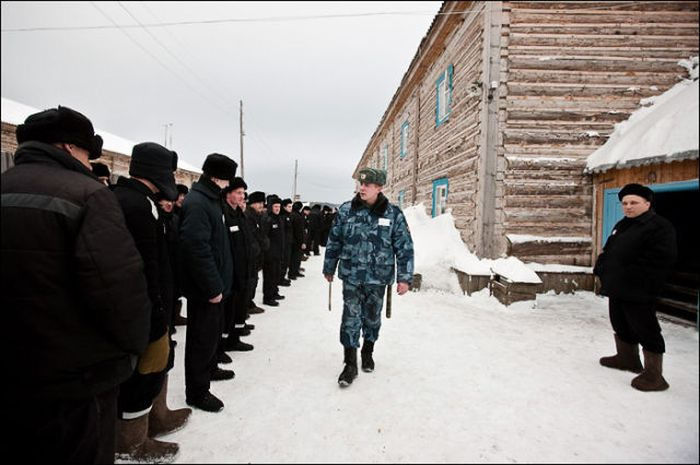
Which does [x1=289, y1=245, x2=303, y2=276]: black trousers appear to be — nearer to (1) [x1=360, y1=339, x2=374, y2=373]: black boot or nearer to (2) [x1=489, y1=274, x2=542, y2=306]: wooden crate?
(2) [x1=489, y1=274, x2=542, y2=306]: wooden crate

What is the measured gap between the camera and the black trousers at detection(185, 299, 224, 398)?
2824 millimetres

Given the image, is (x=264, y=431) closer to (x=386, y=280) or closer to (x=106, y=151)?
(x=386, y=280)

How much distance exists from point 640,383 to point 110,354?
4.18 m

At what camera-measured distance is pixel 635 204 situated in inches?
109

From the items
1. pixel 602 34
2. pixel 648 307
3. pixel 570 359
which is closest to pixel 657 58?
pixel 648 307

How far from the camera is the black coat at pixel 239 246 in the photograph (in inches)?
140

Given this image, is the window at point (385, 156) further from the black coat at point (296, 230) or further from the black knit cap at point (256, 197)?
the black knit cap at point (256, 197)

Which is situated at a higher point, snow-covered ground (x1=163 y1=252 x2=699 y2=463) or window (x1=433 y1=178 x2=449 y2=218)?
window (x1=433 y1=178 x2=449 y2=218)

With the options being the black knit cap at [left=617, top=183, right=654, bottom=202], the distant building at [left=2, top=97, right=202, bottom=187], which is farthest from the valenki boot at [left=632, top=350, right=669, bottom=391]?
the distant building at [left=2, top=97, right=202, bottom=187]

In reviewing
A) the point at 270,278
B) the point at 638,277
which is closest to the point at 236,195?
the point at 270,278

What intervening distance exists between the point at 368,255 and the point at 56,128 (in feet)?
8.44

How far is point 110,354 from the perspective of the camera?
1626mm

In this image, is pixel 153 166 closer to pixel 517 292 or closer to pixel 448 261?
pixel 517 292

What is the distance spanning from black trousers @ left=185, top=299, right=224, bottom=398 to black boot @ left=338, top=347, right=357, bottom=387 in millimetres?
1239
